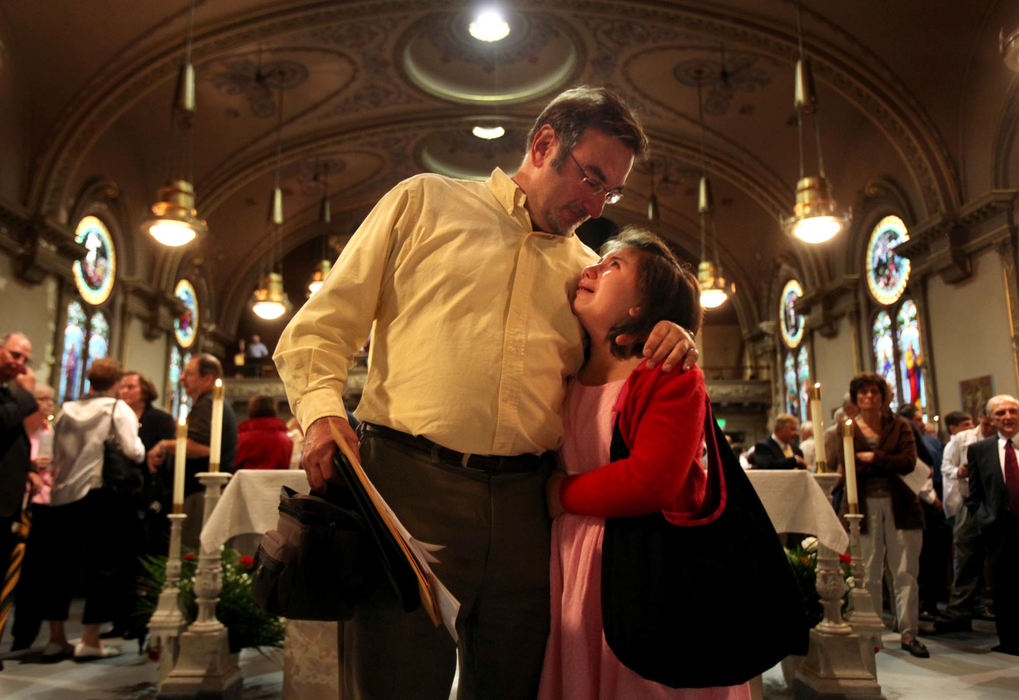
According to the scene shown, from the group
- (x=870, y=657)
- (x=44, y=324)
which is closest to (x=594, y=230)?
(x=44, y=324)

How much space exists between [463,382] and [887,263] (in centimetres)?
1308

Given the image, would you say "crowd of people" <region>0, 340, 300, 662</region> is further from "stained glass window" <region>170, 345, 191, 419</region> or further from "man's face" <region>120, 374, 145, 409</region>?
"stained glass window" <region>170, 345, 191, 419</region>

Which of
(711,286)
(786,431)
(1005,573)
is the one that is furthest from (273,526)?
(711,286)

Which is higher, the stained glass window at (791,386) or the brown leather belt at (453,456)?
the stained glass window at (791,386)

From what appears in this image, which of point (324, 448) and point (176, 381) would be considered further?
point (176, 381)

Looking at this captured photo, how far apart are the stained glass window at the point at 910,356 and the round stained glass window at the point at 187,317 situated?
1277cm

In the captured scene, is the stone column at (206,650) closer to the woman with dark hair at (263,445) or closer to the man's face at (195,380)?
the man's face at (195,380)

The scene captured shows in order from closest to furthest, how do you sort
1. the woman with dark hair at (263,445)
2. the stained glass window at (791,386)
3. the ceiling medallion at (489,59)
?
the woman with dark hair at (263,445)
the ceiling medallion at (489,59)
the stained glass window at (791,386)

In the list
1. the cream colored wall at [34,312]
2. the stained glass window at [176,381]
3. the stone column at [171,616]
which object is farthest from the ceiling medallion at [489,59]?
the stone column at [171,616]

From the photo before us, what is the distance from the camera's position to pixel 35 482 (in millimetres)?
4238

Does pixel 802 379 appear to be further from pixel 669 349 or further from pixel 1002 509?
pixel 669 349

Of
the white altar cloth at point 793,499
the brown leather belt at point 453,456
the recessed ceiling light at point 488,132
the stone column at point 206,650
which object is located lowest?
the stone column at point 206,650

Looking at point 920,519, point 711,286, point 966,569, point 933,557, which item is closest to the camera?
point 920,519

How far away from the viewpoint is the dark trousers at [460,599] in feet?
4.77
